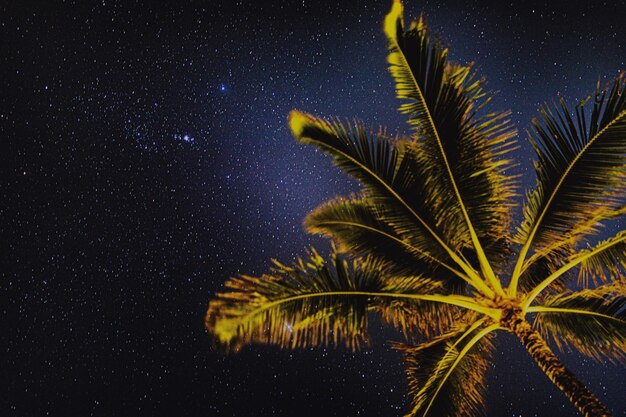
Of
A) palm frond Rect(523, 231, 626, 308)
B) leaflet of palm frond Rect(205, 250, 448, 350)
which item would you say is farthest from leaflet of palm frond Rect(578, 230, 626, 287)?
leaflet of palm frond Rect(205, 250, 448, 350)

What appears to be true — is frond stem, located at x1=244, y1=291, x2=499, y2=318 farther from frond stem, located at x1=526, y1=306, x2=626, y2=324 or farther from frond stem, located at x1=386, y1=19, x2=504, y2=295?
frond stem, located at x1=526, y1=306, x2=626, y2=324

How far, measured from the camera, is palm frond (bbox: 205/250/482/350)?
4680 millimetres

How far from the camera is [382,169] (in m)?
5.67

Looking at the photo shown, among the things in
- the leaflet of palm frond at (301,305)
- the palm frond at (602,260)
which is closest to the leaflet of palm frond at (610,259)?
the palm frond at (602,260)

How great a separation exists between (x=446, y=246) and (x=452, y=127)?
52.5 inches

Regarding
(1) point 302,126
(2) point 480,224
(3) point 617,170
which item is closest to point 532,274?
(2) point 480,224

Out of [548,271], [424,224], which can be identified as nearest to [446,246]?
[424,224]

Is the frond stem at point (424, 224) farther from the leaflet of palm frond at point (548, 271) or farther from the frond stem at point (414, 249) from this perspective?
the leaflet of palm frond at point (548, 271)

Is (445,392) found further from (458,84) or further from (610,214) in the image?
(458,84)

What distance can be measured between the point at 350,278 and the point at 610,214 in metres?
2.75

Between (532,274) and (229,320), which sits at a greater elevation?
(532,274)

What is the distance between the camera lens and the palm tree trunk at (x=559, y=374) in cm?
438

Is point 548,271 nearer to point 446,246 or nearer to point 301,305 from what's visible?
point 446,246

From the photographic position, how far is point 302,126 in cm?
568
